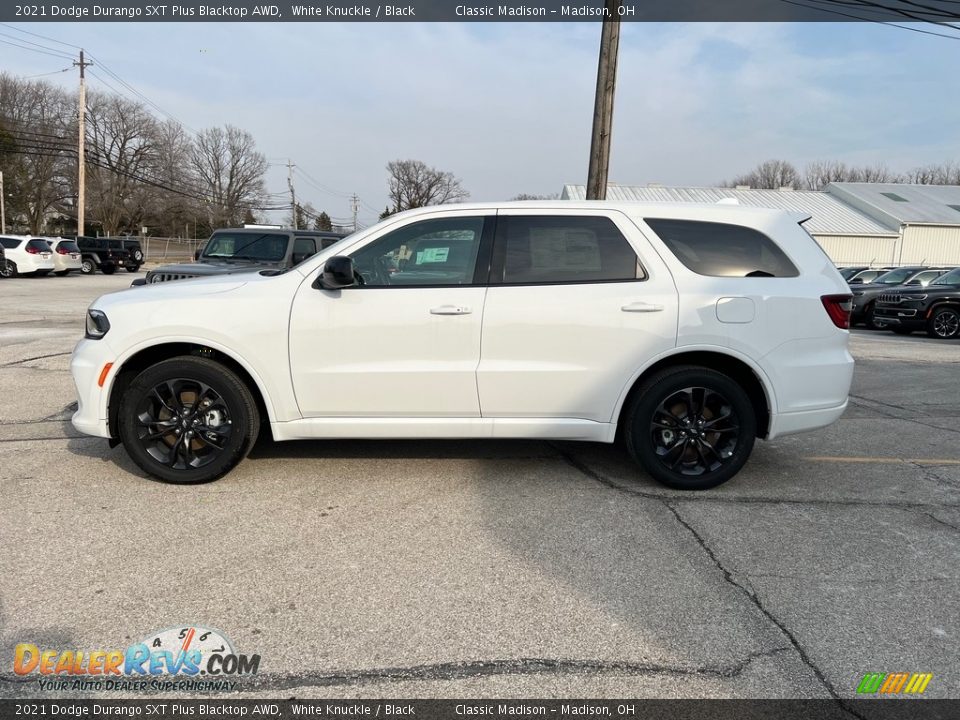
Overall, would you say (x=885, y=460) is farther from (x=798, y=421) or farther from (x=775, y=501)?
(x=775, y=501)

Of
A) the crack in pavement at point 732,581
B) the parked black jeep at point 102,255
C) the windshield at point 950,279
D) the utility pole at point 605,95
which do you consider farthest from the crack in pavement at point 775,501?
the parked black jeep at point 102,255

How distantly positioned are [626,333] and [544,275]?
65 cm

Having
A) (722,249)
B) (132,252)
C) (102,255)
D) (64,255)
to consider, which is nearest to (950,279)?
(722,249)

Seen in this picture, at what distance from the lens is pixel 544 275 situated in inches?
167

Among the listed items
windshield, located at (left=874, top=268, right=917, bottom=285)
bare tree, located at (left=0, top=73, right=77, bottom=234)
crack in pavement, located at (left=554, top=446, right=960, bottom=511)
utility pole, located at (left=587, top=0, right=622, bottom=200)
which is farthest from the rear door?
bare tree, located at (left=0, top=73, right=77, bottom=234)

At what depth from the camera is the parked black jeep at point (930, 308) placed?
14891mm

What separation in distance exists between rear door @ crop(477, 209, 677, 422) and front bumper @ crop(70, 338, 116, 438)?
7.91 feet

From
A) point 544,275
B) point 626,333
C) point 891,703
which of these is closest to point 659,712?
point 891,703

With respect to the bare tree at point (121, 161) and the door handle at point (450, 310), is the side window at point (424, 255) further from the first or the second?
the bare tree at point (121, 161)

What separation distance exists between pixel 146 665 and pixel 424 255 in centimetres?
274

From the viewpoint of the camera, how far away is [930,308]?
48.8 feet

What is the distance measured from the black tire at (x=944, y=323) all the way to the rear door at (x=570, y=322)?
1416 centimetres

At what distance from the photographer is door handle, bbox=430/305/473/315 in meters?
4.11

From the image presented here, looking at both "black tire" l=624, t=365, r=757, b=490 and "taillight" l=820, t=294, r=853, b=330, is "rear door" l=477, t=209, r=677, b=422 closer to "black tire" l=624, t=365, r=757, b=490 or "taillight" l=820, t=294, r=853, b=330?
"black tire" l=624, t=365, r=757, b=490
